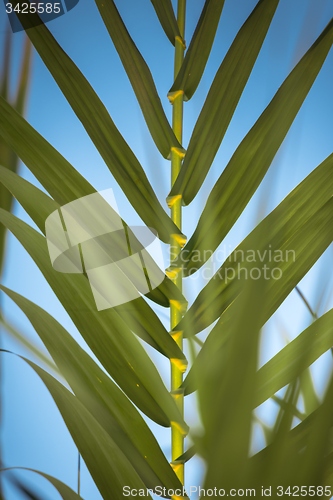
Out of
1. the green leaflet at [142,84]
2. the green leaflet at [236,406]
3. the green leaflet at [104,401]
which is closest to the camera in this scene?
the green leaflet at [236,406]

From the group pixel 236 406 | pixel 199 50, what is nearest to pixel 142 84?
pixel 199 50

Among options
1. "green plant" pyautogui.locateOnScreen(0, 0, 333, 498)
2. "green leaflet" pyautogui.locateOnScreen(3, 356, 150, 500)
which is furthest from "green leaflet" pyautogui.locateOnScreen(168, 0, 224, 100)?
"green leaflet" pyautogui.locateOnScreen(3, 356, 150, 500)

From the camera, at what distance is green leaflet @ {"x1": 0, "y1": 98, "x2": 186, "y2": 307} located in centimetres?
22

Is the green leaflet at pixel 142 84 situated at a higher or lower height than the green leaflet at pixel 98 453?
higher

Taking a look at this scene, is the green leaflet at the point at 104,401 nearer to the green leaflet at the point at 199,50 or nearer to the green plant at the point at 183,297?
the green plant at the point at 183,297

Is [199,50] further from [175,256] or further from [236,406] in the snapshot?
[236,406]

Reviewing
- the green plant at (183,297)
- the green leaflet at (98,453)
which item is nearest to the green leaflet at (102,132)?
the green plant at (183,297)

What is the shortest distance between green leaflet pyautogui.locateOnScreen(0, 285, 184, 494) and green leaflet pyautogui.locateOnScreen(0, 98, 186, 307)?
0.20 feet

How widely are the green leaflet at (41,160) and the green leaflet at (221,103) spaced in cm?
6

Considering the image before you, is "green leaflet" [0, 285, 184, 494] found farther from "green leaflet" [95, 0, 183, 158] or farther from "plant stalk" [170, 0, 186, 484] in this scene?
"green leaflet" [95, 0, 183, 158]

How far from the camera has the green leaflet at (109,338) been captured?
19 centimetres

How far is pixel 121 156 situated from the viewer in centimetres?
26

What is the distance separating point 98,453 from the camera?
0.14m

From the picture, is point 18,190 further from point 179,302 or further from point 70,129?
point 70,129
